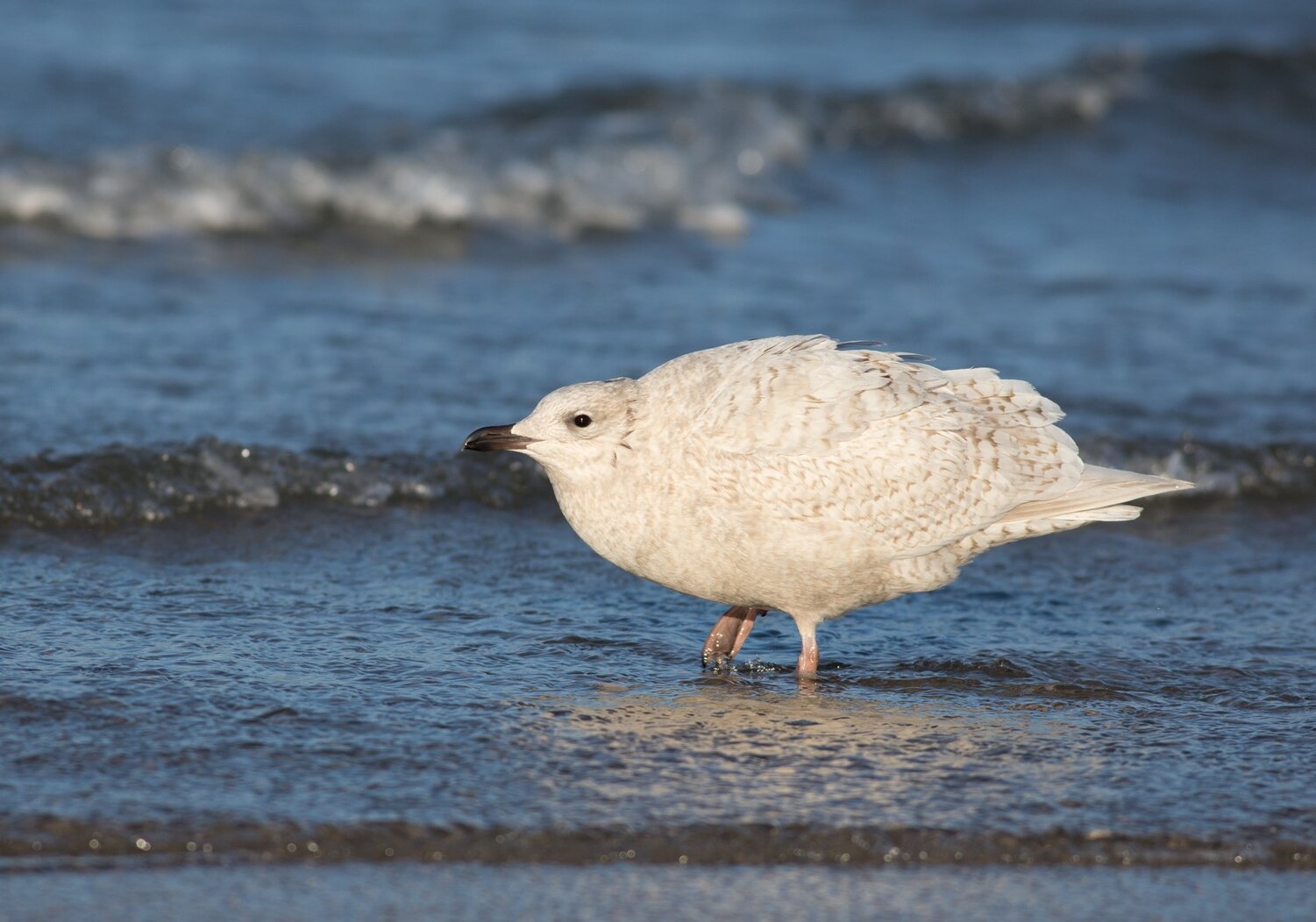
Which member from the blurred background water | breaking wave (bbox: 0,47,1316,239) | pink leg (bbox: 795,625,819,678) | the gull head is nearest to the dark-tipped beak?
the gull head

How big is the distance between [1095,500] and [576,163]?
27.3 feet

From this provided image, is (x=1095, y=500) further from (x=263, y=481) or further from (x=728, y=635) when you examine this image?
(x=263, y=481)

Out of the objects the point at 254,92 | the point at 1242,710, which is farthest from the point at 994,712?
the point at 254,92

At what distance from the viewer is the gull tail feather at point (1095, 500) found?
6000 millimetres

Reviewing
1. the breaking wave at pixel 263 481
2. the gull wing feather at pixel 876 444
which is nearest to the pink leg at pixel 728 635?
the gull wing feather at pixel 876 444

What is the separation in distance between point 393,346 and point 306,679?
4.39 metres

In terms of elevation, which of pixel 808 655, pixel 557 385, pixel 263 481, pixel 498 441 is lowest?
pixel 808 655

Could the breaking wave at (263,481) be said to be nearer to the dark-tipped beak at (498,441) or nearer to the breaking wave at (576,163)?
the dark-tipped beak at (498,441)

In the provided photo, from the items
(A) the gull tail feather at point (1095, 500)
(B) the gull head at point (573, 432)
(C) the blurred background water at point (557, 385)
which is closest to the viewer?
(C) the blurred background water at point (557, 385)

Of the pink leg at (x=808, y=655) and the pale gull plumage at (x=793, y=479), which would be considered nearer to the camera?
the pale gull plumage at (x=793, y=479)

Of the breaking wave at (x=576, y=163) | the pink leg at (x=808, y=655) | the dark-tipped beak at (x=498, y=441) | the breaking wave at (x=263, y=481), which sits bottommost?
the pink leg at (x=808, y=655)

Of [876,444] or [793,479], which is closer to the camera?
[793,479]

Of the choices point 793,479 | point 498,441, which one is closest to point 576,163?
point 498,441

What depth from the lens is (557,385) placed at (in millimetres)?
8789
